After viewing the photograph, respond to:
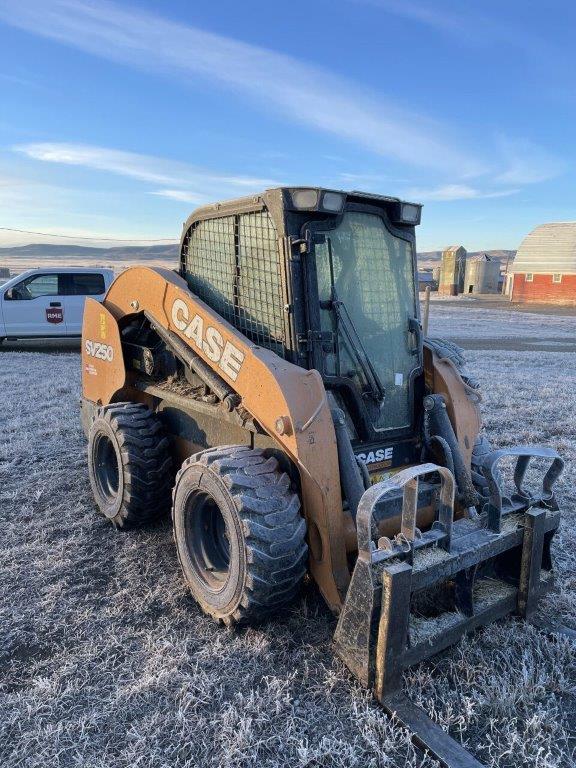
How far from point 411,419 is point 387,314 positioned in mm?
710

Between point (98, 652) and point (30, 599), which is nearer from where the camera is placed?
point (98, 652)

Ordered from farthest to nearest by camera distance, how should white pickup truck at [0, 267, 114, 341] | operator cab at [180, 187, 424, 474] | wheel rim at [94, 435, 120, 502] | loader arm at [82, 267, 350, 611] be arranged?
white pickup truck at [0, 267, 114, 341] → wheel rim at [94, 435, 120, 502] → operator cab at [180, 187, 424, 474] → loader arm at [82, 267, 350, 611]

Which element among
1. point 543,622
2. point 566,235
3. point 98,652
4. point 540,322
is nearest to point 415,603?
point 543,622

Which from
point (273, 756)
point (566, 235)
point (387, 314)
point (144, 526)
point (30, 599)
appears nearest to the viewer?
point (273, 756)

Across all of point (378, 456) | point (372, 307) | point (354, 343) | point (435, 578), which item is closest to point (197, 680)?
point (435, 578)

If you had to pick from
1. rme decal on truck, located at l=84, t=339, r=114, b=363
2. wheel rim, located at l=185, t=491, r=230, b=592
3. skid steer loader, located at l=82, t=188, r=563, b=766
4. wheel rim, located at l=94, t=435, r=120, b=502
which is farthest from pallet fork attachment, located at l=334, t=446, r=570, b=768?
rme decal on truck, located at l=84, t=339, r=114, b=363

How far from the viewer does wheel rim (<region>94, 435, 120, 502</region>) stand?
470 cm

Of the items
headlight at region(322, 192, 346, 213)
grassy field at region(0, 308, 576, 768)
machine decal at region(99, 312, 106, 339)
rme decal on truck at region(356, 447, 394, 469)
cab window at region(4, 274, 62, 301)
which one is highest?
headlight at region(322, 192, 346, 213)

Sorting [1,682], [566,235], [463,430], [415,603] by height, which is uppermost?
[566,235]

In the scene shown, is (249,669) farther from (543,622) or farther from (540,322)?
(540,322)

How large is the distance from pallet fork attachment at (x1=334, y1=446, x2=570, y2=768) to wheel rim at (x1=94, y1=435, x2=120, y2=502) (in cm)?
238

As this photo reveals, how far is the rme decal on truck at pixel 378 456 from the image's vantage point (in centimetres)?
372

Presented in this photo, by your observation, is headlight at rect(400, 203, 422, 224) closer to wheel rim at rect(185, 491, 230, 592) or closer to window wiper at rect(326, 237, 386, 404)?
window wiper at rect(326, 237, 386, 404)

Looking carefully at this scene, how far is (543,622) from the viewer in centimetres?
328
